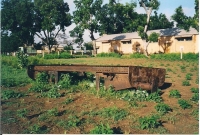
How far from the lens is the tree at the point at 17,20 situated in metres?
55.1

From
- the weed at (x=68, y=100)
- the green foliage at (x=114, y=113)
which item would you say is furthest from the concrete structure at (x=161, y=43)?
the green foliage at (x=114, y=113)

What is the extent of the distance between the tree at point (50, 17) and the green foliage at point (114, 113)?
48.8 meters

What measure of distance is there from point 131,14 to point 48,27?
25254 mm

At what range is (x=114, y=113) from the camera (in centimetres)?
648

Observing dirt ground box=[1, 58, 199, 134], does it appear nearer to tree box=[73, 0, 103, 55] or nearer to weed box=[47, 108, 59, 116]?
weed box=[47, 108, 59, 116]

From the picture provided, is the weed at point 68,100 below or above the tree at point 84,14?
below

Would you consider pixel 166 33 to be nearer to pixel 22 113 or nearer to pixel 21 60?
pixel 21 60

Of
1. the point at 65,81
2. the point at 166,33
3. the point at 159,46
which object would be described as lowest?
the point at 65,81

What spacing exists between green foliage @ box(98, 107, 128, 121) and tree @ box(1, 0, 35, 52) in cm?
5295

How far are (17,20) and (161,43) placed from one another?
36.1m

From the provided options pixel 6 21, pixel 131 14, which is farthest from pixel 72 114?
pixel 6 21

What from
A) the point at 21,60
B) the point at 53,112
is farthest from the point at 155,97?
the point at 21,60

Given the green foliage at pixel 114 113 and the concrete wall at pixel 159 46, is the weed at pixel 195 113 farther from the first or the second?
the concrete wall at pixel 159 46

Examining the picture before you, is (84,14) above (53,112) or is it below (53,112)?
above
